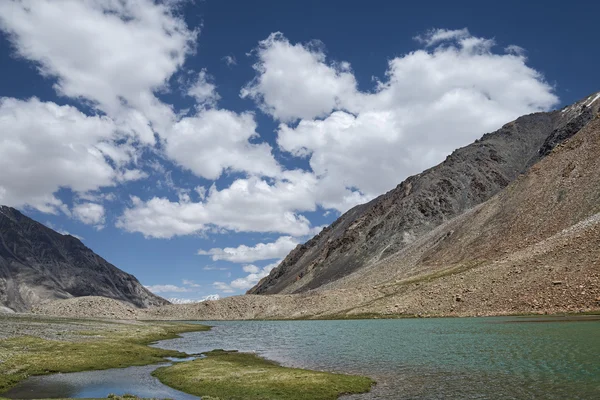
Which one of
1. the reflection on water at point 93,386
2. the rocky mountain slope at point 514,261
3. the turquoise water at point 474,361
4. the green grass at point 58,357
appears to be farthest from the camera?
the rocky mountain slope at point 514,261

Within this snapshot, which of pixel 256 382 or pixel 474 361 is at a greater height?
pixel 256 382

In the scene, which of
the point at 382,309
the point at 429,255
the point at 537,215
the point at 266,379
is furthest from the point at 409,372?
the point at 429,255

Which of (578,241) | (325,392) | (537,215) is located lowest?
(325,392)

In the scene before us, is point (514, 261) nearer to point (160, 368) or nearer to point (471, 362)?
point (471, 362)

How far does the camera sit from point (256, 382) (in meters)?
36.7

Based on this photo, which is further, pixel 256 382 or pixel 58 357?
pixel 58 357

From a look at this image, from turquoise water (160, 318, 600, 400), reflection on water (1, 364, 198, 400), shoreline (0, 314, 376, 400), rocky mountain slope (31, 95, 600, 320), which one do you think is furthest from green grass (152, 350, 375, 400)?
rocky mountain slope (31, 95, 600, 320)

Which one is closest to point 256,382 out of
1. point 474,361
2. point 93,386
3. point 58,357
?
point 93,386

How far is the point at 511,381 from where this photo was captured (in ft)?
107

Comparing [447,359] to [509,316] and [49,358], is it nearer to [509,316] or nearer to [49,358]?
[49,358]

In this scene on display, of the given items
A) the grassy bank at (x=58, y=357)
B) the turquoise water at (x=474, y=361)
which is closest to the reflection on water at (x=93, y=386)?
the grassy bank at (x=58, y=357)

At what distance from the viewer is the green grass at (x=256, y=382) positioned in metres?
32.8

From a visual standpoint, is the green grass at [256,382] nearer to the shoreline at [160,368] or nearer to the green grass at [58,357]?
the shoreline at [160,368]

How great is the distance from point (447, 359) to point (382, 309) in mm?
95128
